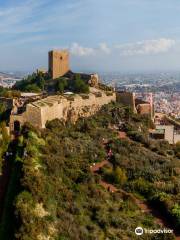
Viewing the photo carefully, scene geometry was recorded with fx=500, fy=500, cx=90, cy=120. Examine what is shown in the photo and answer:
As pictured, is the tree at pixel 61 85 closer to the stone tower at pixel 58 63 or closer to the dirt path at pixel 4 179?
the stone tower at pixel 58 63

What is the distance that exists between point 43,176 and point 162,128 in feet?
57.3

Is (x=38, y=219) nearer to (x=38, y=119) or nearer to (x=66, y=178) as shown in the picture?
(x=66, y=178)

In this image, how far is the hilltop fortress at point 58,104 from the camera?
82.2 feet

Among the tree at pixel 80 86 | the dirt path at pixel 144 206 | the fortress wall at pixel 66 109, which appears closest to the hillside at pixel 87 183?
the dirt path at pixel 144 206

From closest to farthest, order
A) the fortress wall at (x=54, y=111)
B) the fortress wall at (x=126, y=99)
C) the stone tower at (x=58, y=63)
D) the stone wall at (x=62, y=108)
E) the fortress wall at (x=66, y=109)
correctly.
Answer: the stone wall at (x=62, y=108) → the fortress wall at (x=66, y=109) → the fortress wall at (x=54, y=111) → the fortress wall at (x=126, y=99) → the stone tower at (x=58, y=63)

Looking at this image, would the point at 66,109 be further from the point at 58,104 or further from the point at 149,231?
the point at 149,231

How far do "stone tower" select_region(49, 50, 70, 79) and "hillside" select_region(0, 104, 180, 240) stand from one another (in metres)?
12.8

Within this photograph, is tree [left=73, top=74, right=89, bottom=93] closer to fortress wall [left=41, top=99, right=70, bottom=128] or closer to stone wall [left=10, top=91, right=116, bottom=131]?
stone wall [left=10, top=91, right=116, bottom=131]

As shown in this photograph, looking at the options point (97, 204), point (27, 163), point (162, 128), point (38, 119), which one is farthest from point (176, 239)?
point (162, 128)

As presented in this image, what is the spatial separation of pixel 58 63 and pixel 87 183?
80.1 feet

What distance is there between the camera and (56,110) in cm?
2830

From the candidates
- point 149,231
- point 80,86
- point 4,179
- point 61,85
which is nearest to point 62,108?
point 80,86

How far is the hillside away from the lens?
14578mm

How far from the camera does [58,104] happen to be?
2861cm
